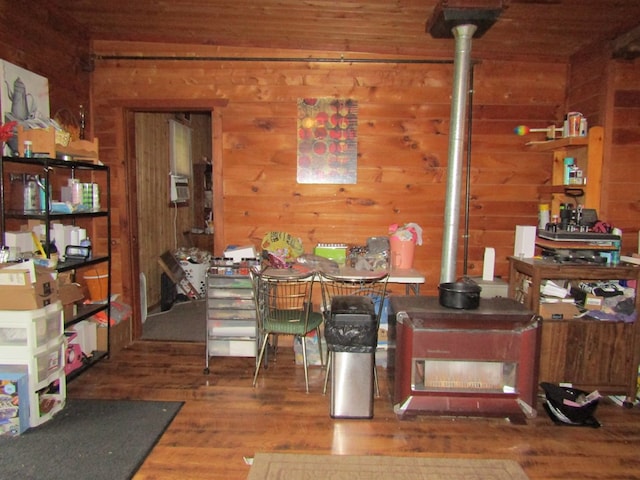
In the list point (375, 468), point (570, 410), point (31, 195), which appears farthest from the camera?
point (31, 195)

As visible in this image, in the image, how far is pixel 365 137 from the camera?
3885 millimetres

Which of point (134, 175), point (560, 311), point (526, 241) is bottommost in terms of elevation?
point (560, 311)

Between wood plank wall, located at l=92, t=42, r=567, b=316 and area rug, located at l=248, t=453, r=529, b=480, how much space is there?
6.09 feet

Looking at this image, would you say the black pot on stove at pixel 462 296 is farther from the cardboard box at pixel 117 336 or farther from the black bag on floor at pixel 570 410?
the cardboard box at pixel 117 336

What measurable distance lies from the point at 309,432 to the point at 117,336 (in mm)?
2053

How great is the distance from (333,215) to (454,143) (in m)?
1.19

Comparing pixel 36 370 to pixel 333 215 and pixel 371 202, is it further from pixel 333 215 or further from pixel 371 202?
pixel 371 202

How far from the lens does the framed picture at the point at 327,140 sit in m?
3.87

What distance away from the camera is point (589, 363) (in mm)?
3064

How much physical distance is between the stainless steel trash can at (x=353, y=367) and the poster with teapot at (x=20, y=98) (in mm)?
2418

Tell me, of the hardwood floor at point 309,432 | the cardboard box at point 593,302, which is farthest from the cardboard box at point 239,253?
the cardboard box at point 593,302

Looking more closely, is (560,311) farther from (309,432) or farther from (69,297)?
(69,297)

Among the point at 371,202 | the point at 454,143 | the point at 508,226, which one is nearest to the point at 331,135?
the point at 371,202

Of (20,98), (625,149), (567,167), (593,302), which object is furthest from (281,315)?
(625,149)
